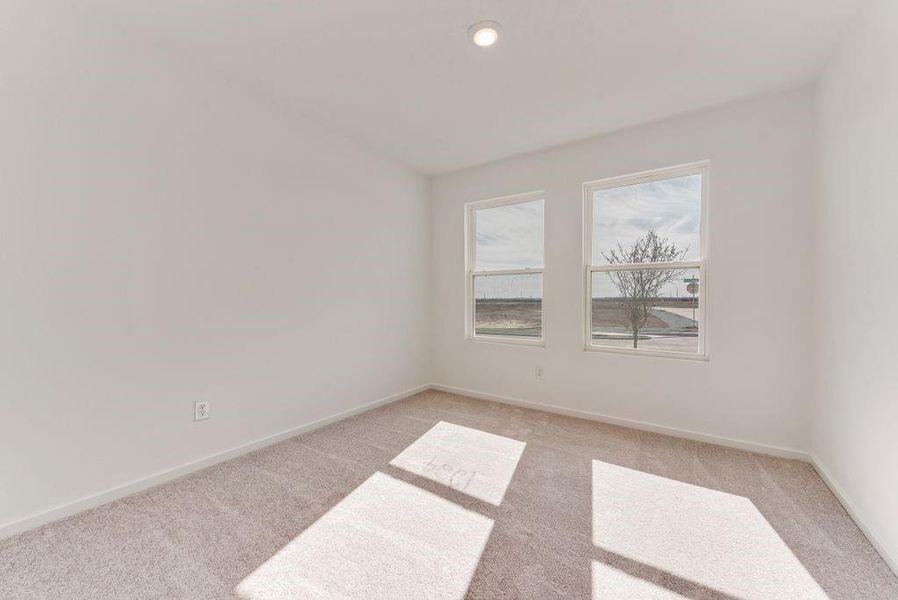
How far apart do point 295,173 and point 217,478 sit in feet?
7.06

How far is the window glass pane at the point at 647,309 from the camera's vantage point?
296 centimetres

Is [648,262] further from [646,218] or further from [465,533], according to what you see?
[465,533]

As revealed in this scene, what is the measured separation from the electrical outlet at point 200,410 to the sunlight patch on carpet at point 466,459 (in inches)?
48.1

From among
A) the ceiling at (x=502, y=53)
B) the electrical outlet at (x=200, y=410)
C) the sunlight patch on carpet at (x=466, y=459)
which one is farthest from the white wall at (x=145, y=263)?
the sunlight patch on carpet at (x=466, y=459)

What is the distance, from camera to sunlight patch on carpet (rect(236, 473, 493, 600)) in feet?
4.63

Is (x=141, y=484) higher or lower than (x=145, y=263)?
lower

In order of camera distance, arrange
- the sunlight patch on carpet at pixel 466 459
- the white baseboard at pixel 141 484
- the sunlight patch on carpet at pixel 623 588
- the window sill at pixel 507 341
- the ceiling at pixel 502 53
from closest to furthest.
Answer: the sunlight patch on carpet at pixel 623 588 → the white baseboard at pixel 141 484 → the ceiling at pixel 502 53 → the sunlight patch on carpet at pixel 466 459 → the window sill at pixel 507 341

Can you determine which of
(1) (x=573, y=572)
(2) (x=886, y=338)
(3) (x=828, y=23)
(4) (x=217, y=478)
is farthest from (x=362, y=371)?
(3) (x=828, y=23)

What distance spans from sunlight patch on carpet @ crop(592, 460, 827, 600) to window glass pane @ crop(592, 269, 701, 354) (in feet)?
3.98

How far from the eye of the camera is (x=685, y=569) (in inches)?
59.8

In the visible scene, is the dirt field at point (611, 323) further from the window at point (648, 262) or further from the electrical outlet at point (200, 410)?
the electrical outlet at point (200, 410)

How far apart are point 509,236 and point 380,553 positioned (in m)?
3.03

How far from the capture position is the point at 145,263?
2094 mm

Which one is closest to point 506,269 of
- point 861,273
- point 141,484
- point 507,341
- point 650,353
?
point 507,341
